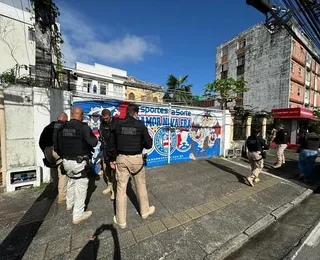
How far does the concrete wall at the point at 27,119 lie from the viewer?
3.84 meters

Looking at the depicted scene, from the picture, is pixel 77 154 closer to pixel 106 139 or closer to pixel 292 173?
pixel 106 139

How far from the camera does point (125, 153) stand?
Result: 270 cm

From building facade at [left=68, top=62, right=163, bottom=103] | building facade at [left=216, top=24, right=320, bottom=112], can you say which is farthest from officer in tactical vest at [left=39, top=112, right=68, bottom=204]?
building facade at [left=216, top=24, right=320, bottom=112]

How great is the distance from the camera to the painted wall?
16.7 feet

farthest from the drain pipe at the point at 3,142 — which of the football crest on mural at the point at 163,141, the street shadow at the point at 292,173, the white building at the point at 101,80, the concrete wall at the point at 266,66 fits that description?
the concrete wall at the point at 266,66

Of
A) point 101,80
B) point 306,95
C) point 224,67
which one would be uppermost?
point 224,67

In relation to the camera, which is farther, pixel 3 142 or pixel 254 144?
pixel 254 144

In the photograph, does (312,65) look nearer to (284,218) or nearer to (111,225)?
(284,218)

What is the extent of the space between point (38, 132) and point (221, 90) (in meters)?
12.8

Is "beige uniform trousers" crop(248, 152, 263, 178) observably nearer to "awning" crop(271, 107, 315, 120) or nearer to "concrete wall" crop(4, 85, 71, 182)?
"concrete wall" crop(4, 85, 71, 182)

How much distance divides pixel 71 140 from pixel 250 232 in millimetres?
3563

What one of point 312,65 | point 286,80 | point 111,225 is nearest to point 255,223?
point 111,225

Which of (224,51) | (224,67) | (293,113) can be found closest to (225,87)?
(293,113)

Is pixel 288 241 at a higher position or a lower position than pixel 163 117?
lower
